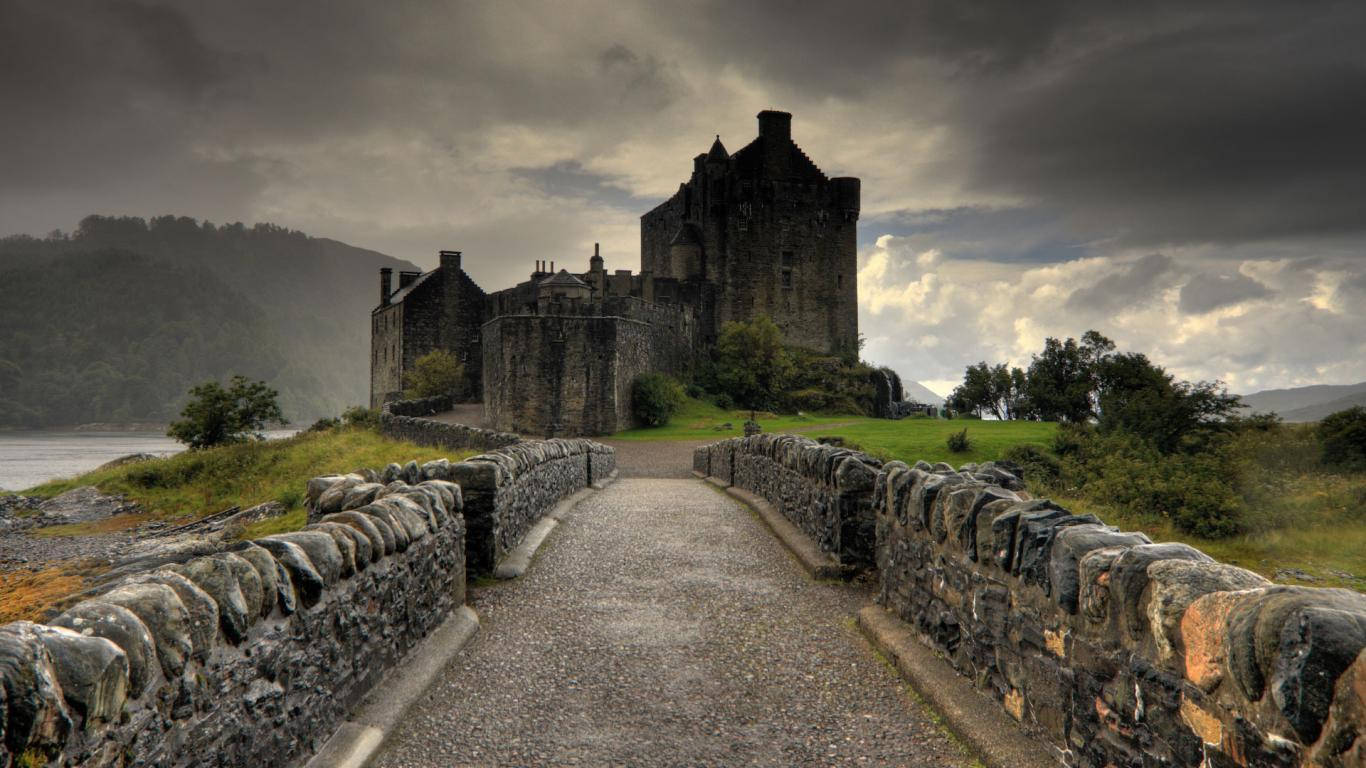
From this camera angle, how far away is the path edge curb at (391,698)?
385cm

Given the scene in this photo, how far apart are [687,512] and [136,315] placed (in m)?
183

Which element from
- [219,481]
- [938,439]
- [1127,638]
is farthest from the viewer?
[219,481]

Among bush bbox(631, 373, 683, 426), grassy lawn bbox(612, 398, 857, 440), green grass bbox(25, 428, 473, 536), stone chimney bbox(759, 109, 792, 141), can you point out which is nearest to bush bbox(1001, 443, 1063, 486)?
grassy lawn bbox(612, 398, 857, 440)

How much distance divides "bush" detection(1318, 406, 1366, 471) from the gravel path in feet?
57.3

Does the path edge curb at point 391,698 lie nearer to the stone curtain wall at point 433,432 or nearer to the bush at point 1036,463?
the stone curtain wall at point 433,432

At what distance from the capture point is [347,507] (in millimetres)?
5934

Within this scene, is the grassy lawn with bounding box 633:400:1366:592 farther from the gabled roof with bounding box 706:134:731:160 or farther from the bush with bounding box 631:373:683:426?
the gabled roof with bounding box 706:134:731:160

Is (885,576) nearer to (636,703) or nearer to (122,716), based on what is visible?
(636,703)

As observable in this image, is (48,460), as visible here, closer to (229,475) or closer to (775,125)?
(229,475)

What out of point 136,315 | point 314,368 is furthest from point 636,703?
point 314,368

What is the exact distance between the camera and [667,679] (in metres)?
5.09

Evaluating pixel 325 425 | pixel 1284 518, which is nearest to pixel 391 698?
pixel 1284 518

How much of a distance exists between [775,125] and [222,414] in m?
40.0

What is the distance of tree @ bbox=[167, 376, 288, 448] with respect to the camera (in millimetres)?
34844
